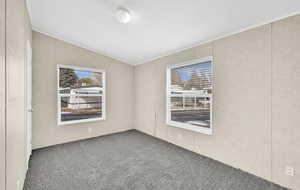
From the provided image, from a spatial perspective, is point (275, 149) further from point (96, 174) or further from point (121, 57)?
point (121, 57)

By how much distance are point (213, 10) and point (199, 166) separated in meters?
2.43

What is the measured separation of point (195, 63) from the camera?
3.10 meters

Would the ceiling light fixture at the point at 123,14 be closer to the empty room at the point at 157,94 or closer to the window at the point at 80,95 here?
the empty room at the point at 157,94

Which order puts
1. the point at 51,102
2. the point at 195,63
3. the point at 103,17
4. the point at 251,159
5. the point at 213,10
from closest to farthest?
the point at 213,10 < the point at 251,159 < the point at 103,17 < the point at 195,63 < the point at 51,102

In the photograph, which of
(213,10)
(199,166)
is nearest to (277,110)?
(199,166)

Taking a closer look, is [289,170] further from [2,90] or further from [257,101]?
[2,90]

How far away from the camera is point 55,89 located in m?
3.46

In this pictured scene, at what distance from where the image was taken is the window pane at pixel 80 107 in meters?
3.68

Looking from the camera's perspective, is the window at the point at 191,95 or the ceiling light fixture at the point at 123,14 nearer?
the ceiling light fixture at the point at 123,14

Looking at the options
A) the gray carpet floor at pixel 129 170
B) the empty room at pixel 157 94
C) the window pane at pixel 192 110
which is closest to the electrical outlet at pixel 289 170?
the empty room at pixel 157 94

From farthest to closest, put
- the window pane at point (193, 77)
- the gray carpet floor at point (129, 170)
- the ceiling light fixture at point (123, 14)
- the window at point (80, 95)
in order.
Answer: the window at point (80, 95)
the window pane at point (193, 77)
the ceiling light fixture at point (123, 14)
the gray carpet floor at point (129, 170)

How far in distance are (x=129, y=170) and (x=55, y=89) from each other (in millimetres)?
2577

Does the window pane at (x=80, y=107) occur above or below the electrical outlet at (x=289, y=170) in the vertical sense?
above

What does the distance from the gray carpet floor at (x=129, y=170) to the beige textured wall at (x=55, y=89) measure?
1.33ft
